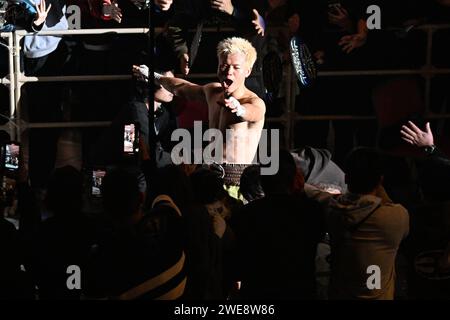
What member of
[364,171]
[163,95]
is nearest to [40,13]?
[163,95]

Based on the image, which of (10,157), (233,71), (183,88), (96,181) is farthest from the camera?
(183,88)

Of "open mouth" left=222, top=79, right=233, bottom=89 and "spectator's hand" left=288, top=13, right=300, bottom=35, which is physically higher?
"spectator's hand" left=288, top=13, right=300, bottom=35

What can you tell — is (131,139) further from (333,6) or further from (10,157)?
(333,6)

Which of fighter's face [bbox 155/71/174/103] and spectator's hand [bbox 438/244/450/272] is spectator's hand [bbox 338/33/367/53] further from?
spectator's hand [bbox 438/244/450/272]

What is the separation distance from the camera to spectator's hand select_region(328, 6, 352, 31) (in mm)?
6711

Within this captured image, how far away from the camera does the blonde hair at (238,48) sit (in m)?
6.56

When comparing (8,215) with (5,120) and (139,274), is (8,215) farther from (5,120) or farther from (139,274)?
(139,274)

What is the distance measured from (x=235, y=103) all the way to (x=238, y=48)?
48 cm

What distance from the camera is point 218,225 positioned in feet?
14.1

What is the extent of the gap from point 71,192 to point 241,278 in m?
1.10

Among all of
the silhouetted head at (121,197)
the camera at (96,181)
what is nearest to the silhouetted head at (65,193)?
the silhouetted head at (121,197)

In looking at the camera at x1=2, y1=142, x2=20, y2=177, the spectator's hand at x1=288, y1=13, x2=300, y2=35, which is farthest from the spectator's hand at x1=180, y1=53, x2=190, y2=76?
the camera at x1=2, y1=142, x2=20, y2=177

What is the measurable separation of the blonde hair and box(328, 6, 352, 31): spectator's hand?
0.78m
